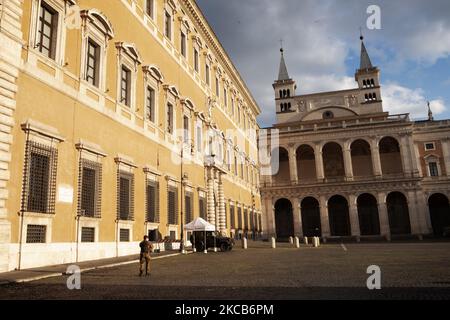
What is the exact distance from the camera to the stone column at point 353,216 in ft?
153

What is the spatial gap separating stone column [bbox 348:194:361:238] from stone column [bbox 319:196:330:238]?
8.99 ft

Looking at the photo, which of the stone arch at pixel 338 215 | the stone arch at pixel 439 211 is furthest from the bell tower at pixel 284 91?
the stone arch at pixel 439 211

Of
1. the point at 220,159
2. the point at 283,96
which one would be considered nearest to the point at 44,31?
the point at 220,159

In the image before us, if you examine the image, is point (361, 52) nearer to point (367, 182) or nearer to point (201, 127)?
point (367, 182)

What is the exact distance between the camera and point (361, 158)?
174 ft

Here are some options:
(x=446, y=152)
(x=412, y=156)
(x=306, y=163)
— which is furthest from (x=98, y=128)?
(x=446, y=152)

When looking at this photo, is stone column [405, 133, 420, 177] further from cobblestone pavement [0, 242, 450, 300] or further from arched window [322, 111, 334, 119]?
cobblestone pavement [0, 242, 450, 300]

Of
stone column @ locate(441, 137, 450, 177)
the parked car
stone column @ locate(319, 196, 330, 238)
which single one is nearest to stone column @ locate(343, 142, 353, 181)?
stone column @ locate(319, 196, 330, 238)

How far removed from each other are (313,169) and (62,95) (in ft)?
147

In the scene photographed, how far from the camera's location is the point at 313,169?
5438cm

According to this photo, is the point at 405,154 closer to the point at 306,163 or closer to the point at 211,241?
the point at 306,163

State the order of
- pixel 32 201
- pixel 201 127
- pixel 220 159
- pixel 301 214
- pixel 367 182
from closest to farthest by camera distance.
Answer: pixel 32 201
pixel 201 127
pixel 220 159
pixel 367 182
pixel 301 214

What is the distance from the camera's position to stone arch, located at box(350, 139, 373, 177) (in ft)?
172

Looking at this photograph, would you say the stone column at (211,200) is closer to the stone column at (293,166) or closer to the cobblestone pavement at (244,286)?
the cobblestone pavement at (244,286)
